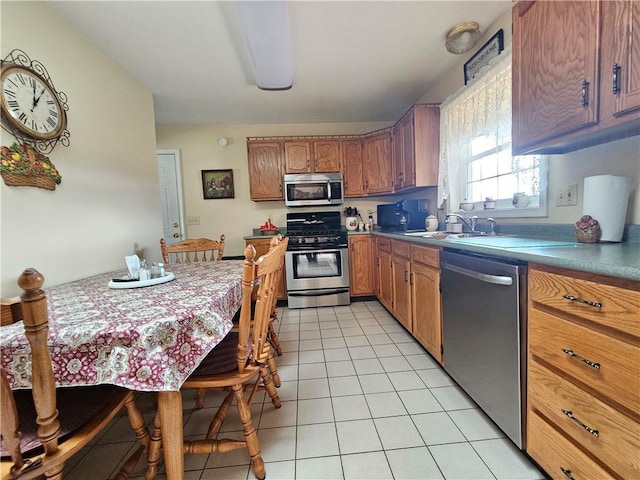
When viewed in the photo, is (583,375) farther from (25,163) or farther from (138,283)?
(25,163)

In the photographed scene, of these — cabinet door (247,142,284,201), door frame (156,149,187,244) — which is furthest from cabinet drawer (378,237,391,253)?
door frame (156,149,187,244)

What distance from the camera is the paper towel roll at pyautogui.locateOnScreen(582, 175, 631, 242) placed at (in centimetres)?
119

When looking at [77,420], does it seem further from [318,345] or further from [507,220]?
[507,220]

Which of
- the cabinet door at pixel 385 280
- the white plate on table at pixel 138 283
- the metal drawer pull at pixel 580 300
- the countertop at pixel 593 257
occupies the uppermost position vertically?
the countertop at pixel 593 257

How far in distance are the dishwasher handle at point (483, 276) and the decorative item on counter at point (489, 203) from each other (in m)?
0.87

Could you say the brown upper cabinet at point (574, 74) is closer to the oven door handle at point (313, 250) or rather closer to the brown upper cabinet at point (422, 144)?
the brown upper cabinet at point (422, 144)

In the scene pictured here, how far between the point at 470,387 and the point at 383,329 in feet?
3.69

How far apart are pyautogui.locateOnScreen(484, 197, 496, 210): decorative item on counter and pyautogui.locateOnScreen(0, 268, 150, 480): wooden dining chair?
97.9 inches

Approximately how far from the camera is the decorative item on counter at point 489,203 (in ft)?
6.95

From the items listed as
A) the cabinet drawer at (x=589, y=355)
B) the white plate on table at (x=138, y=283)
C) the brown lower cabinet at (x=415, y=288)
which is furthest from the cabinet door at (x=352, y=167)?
the cabinet drawer at (x=589, y=355)

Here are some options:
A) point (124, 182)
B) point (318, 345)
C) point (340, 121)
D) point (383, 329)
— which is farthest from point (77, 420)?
point (340, 121)

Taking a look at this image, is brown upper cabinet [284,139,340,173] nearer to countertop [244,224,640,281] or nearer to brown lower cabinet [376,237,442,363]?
brown lower cabinet [376,237,442,363]

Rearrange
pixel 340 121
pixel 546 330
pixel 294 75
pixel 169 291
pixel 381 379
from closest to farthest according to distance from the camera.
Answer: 1. pixel 546 330
2. pixel 169 291
3. pixel 381 379
4. pixel 294 75
5. pixel 340 121

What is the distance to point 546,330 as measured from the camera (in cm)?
98
